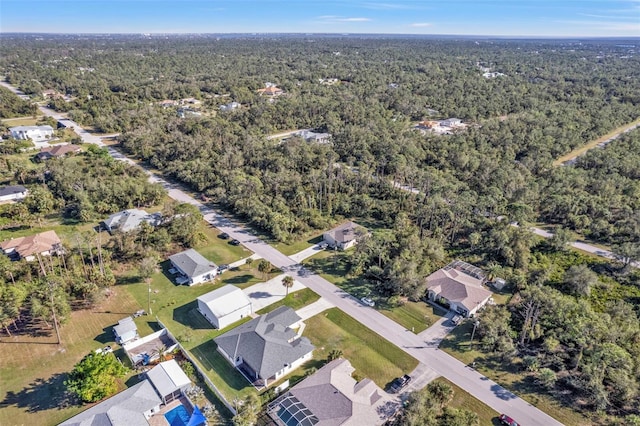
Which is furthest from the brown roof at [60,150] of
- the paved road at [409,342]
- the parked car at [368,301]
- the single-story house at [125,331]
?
the parked car at [368,301]

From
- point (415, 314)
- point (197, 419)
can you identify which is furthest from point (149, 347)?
point (415, 314)

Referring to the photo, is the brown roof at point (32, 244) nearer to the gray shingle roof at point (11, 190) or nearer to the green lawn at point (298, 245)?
the gray shingle roof at point (11, 190)

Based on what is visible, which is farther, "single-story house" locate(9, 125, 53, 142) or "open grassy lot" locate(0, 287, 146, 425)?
"single-story house" locate(9, 125, 53, 142)

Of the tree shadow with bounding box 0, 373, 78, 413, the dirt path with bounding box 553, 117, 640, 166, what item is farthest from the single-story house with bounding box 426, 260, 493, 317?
the dirt path with bounding box 553, 117, 640, 166

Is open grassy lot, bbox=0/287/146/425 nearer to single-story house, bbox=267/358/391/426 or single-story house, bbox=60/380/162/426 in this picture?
single-story house, bbox=60/380/162/426

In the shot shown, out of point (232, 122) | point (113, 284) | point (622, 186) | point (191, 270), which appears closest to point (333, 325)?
point (191, 270)

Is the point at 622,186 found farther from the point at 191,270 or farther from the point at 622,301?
the point at 191,270
